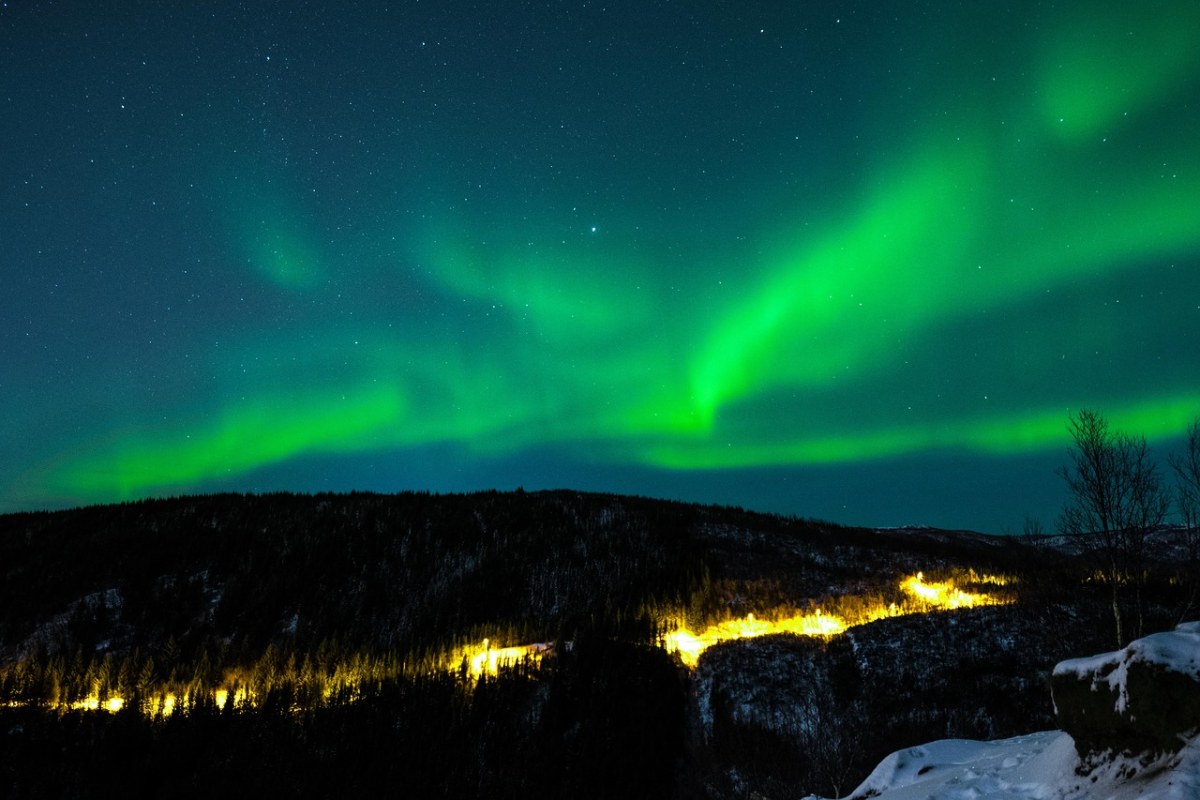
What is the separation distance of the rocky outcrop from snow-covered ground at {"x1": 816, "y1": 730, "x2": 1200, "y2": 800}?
260 millimetres

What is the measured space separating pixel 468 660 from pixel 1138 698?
1528 inches

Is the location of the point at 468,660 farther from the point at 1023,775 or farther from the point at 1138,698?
the point at 1138,698

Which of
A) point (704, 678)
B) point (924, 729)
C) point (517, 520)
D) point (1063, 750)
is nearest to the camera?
point (1063, 750)

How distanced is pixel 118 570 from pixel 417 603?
86.9 feet

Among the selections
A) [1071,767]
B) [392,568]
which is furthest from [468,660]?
[1071,767]

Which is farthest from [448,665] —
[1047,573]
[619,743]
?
[1047,573]

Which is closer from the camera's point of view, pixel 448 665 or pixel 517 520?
pixel 448 665

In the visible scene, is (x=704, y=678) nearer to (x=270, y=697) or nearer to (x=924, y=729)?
(x=924, y=729)

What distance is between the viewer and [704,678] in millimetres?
33438

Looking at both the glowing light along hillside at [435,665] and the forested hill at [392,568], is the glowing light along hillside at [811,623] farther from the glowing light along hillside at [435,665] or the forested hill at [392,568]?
the forested hill at [392,568]

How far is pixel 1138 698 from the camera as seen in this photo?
784 centimetres

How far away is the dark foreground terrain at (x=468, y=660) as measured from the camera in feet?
92.2

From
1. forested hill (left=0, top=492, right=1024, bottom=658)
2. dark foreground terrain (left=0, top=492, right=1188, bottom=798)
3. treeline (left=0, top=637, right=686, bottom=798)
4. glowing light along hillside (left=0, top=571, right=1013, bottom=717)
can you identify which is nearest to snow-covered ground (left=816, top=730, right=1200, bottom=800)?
dark foreground terrain (left=0, top=492, right=1188, bottom=798)

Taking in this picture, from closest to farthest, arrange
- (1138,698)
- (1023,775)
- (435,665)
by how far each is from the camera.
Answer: (1138,698), (1023,775), (435,665)
